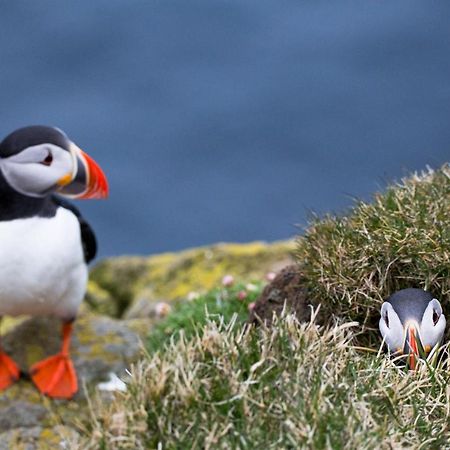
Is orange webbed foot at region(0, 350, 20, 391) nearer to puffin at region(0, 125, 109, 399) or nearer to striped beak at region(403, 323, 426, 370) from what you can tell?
puffin at region(0, 125, 109, 399)

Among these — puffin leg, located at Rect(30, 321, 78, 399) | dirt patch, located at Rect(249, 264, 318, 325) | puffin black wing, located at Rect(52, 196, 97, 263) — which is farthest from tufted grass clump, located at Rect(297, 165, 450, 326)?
puffin leg, located at Rect(30, 321, 78, 399)

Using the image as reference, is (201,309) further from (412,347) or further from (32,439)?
(412,347)

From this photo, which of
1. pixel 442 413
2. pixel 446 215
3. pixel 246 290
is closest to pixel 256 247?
pixel 246 290

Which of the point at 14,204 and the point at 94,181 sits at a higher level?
the point at 94,181

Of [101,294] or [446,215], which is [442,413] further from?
[101,294]

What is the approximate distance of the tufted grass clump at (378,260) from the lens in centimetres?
488

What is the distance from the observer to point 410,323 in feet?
14.9

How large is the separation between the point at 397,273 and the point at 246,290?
2.60 metres

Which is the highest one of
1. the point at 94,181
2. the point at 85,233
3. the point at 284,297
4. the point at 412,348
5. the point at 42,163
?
the point at 42,163

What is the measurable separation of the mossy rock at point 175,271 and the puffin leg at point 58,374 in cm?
222

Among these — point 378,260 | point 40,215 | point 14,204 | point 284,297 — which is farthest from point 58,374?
point 378,260

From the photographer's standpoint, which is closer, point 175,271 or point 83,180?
point 83,180

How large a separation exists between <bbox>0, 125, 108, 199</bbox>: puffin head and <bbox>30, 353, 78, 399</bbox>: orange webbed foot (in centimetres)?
136

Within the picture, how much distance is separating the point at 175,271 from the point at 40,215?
12.7ft
